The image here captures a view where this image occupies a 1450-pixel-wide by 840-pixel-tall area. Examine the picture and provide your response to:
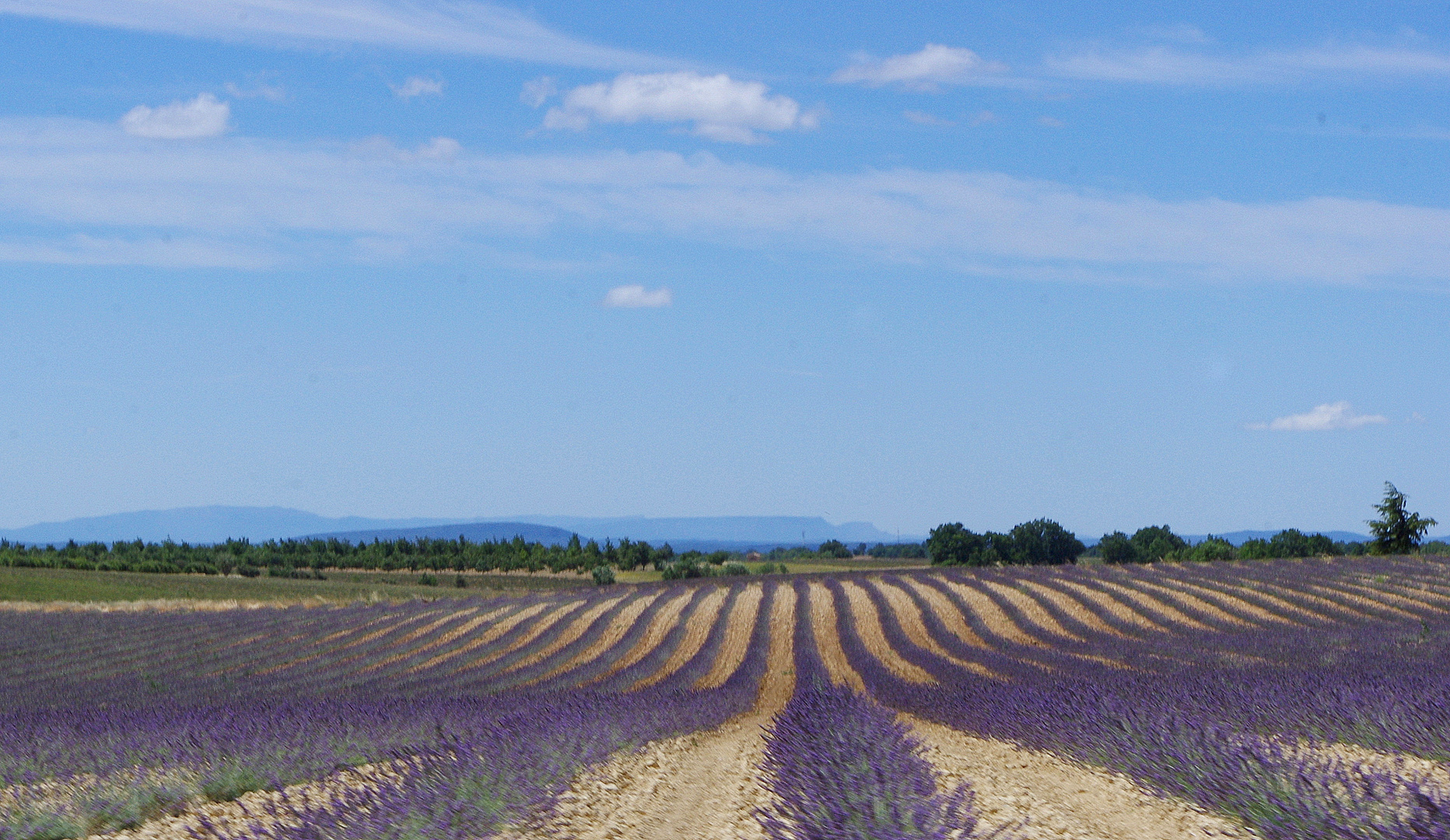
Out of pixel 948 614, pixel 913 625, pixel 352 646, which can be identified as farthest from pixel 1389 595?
pixel 352 646

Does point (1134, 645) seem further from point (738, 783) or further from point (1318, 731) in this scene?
point (738, 783)

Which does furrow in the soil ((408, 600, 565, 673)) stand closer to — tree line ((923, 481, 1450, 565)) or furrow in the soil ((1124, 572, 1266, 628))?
furrow in the soil ((1124, 572, 1266, 628))

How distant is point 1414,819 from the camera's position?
4887mm

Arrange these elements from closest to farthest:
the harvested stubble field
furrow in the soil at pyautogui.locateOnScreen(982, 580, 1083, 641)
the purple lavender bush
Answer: the purple lavender bush, the harvested stubble field, furrow in the soil at pyautogui.locateOnScreen(982, 580, 1083, 641)

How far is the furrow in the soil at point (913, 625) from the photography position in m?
18.5

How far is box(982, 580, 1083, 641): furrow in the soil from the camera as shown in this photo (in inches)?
896

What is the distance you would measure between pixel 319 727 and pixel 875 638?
15.9 metres

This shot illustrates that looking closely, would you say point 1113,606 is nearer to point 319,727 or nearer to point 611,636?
point 611,636

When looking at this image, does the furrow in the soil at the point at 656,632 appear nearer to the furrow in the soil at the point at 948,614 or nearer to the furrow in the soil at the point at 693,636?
the furrow in the soil at the point at 693,636

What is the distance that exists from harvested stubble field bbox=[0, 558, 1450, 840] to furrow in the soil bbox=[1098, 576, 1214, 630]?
0.32m

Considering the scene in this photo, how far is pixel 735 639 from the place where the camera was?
82.1 ft

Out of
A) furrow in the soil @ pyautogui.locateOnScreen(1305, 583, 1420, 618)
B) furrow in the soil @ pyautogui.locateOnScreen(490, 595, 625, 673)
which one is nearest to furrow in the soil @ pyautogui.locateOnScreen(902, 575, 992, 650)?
furrow in the soil @ pyautogui.locateOnScreen(1305, 583, 1420, 618)

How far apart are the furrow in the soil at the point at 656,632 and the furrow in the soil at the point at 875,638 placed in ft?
12.7

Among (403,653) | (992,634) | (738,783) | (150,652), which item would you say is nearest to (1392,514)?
(992,634)
